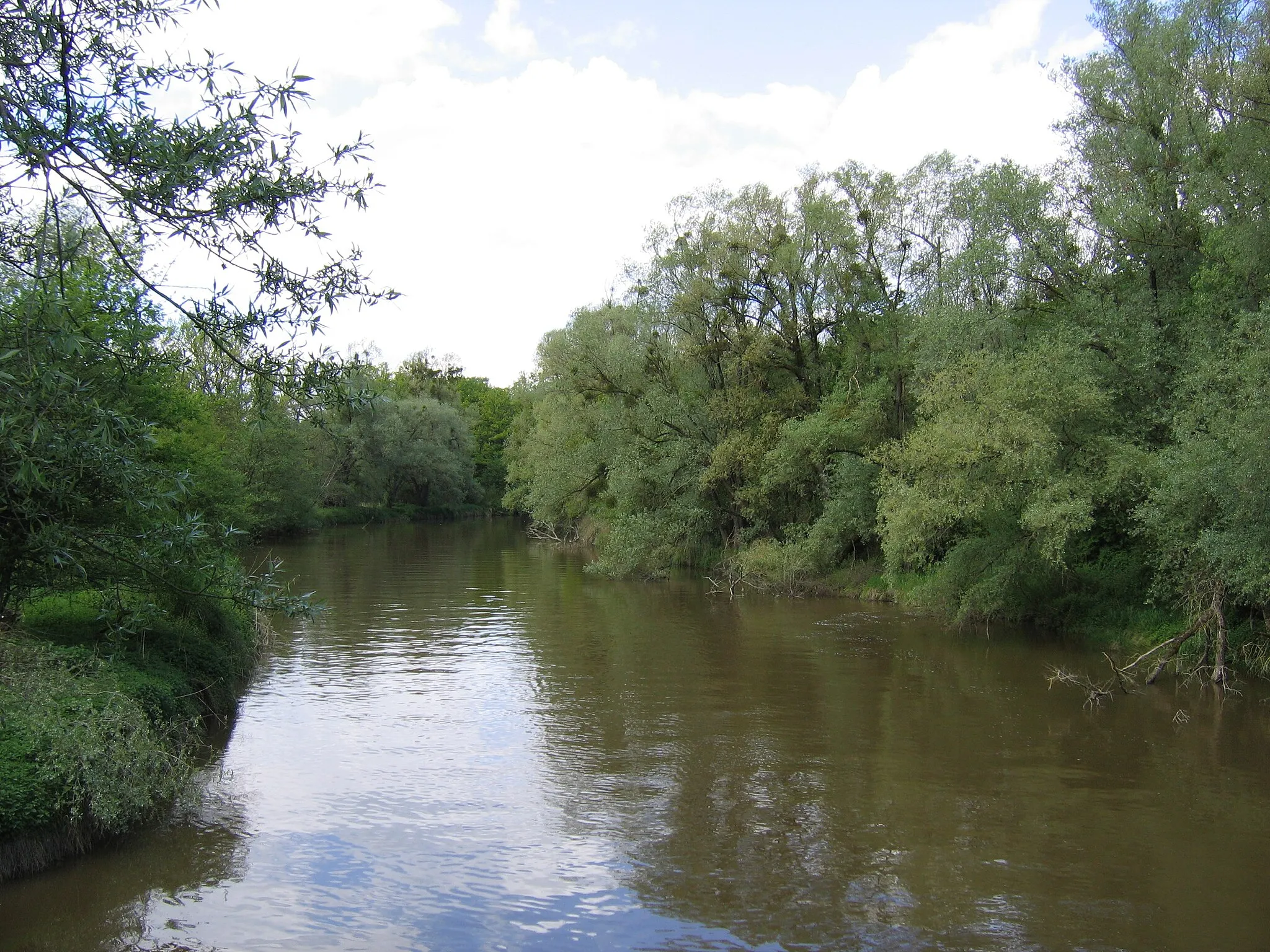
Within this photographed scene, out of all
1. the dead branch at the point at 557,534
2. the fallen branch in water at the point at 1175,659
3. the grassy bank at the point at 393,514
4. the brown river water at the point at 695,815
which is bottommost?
the brown river water at the point at 695,815

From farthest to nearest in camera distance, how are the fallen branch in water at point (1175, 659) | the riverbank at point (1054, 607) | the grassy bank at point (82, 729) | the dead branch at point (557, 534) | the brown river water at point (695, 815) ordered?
the dead branch at point (557, 534)
the riverbank at point (1054, 607)
the fallen branch in water at point (1175, 659)
the grassy bank at point (82, 729)
the brown river water at point (695, 815)

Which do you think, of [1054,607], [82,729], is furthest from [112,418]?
[1054,607]

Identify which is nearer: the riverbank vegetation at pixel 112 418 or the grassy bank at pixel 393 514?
the riverbank vegetation at pixel 112 418

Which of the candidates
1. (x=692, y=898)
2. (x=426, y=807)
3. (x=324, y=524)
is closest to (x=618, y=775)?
(x=426, y=807)

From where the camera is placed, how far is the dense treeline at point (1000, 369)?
2003cm

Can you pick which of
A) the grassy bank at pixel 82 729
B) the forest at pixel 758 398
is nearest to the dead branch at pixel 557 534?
the forest at pixel 758 398

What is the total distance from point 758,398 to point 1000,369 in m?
13.8

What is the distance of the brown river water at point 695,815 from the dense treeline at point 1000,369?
3153 millimetres

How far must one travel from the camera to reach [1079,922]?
994 centimetres

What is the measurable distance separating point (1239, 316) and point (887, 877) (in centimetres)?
1480

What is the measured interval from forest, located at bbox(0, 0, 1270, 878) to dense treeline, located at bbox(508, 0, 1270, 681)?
11cm

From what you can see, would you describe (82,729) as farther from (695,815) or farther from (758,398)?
(758,398)

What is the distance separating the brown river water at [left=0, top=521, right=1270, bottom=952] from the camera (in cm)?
988

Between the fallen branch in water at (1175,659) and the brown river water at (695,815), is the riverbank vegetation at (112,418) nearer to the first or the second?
the brown river water at (695,815)
